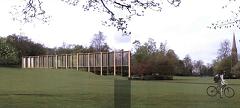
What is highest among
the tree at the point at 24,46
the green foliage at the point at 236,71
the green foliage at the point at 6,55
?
the tree at the point at 24,46

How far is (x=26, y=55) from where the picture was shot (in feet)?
424

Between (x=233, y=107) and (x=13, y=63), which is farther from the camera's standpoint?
(x=13, y=63)

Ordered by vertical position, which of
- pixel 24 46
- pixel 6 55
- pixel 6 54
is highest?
pixel 24 46

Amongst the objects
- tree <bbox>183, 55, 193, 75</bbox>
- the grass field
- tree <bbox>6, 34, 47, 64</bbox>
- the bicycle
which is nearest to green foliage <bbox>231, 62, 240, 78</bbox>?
tree <bbox>183, 55, 193, 75</bbox>

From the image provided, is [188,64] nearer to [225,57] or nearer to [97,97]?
[225,57]

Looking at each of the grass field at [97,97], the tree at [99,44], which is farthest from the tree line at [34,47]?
the grass field at [97,97]

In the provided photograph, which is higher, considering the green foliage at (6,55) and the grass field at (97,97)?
the green foliage at (6,55)

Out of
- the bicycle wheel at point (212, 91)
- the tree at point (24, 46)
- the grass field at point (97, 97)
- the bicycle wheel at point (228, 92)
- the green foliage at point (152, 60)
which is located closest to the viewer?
the grass field at point (97, 97)

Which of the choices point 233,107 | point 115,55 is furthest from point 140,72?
point 233,107

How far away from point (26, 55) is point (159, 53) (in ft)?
116

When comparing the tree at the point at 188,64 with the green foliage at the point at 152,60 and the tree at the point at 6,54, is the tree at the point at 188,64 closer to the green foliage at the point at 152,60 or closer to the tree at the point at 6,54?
the green foliage at the point at 152,60

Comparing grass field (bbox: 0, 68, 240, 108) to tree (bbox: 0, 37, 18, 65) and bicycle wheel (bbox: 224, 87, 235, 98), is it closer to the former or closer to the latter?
bicycle wheel (bbox: 224, 87, 235, 98)

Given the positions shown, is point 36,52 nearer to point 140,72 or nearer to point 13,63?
point 13,63

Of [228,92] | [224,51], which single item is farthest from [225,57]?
[228,92]
